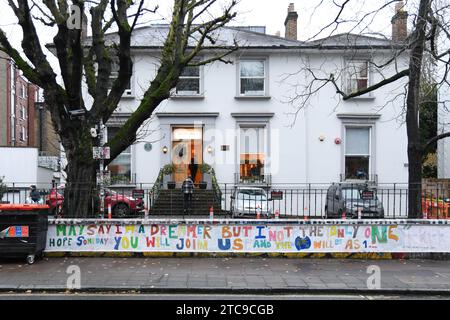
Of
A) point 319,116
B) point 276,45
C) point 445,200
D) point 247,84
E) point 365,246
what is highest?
point 276,45

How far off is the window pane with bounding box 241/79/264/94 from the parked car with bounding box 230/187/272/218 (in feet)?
28.9

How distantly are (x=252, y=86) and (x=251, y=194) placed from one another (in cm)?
931

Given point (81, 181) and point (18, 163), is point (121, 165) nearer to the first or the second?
Result: point (18, 163)

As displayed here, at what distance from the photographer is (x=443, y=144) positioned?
2759 cm

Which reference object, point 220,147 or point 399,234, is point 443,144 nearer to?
point 220,147

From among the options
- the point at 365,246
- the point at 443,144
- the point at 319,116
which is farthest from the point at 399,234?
the point at 443,144

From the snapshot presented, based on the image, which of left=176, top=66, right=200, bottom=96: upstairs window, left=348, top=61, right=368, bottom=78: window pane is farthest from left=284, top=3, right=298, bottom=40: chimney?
left=176, top=66, right=200, bottom=96: upstairs window

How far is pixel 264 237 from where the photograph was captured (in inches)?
439

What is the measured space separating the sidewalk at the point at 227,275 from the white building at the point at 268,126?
1183 centimetres

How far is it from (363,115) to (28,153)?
20.3 metres

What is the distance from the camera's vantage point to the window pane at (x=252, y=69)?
2294cm

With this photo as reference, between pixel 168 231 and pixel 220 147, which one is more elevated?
pixel 220 147
